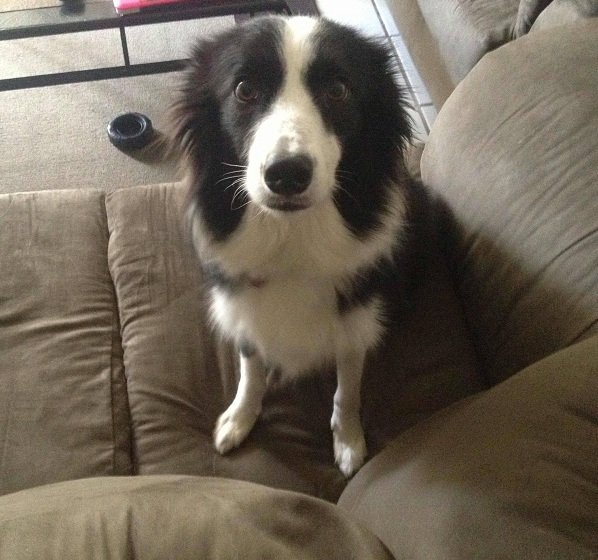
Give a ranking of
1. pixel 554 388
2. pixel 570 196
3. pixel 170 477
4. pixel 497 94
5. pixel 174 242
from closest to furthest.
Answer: pixel 554 388
pixel 170 477
pixel 570 196
pixel 497 94
pixel 174 242

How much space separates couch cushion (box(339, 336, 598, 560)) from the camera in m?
0.74

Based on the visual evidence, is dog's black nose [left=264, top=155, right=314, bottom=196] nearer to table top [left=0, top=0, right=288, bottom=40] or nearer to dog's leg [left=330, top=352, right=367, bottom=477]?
dog's leg [left=330, top=352, right=367, bottom=477]

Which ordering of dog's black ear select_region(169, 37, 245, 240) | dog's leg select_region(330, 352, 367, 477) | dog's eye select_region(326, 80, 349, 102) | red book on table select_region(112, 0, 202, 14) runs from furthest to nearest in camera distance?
1. red book on table select_region(112, 0, 202, 14)
2. dog's leg select_region(330, 352, 367, 477)
3. dog's black ear select_region(169, 37, 245, 240)
4. dog's eye select_region(326, 80, 349, 102)

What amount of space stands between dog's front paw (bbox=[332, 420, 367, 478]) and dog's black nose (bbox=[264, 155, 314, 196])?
616 mm

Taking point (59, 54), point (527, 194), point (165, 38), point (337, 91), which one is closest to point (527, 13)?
point (527, 194)

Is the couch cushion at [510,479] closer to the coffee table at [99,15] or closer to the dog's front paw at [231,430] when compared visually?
the dog's front paw at [231,430]

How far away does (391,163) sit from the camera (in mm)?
1278

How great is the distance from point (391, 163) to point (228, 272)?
1.42 ft

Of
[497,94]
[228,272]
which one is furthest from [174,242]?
[497,94]

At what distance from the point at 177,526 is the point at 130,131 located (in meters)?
2.05

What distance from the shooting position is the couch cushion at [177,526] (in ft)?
2.63

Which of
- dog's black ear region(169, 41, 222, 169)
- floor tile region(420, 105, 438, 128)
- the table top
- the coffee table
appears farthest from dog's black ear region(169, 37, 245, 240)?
floor tile region(420, 105, 438, 128)

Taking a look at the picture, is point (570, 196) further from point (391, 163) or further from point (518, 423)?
point (518, 423)

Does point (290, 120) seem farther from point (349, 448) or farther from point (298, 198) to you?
point (349, 448)
